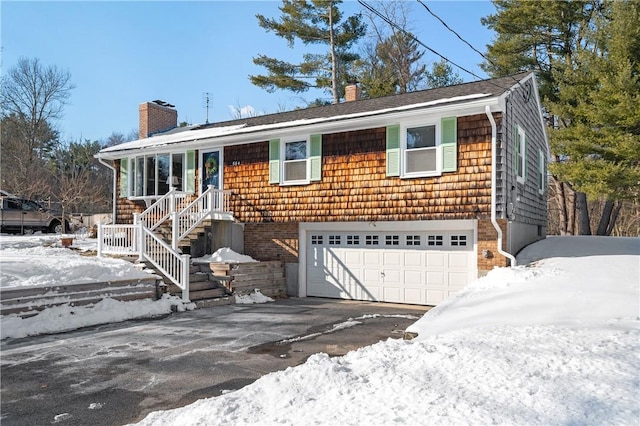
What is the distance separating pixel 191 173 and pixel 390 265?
294 inches

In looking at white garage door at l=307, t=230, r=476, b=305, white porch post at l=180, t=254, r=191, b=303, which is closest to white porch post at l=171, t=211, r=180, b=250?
white porch post at l=180, t=254, r=191, b=303

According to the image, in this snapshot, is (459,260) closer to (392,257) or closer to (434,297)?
(434,297)

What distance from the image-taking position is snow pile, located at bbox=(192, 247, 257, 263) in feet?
42.7

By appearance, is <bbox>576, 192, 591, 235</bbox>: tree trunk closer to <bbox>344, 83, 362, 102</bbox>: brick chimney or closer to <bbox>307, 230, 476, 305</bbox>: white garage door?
<bbox>344, 83, 362, 102</bbox>: brick chimney

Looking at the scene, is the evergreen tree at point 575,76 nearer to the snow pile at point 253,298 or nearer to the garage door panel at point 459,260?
the garage door panel at point 459,260

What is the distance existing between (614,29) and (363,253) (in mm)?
14083

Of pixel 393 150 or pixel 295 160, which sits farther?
pixel 295 160

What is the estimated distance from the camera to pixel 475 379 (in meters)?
4.06

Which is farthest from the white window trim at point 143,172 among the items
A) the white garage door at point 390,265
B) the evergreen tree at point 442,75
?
the evergreen tree at point 442,75

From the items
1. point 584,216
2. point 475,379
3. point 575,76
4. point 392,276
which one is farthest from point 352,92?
point 475,379

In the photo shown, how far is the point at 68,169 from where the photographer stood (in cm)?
4222

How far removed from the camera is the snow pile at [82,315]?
8078 mm

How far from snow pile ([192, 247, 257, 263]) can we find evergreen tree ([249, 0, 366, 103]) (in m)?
16.3

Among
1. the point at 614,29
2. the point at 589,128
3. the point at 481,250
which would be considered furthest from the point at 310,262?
the point at 614,29
